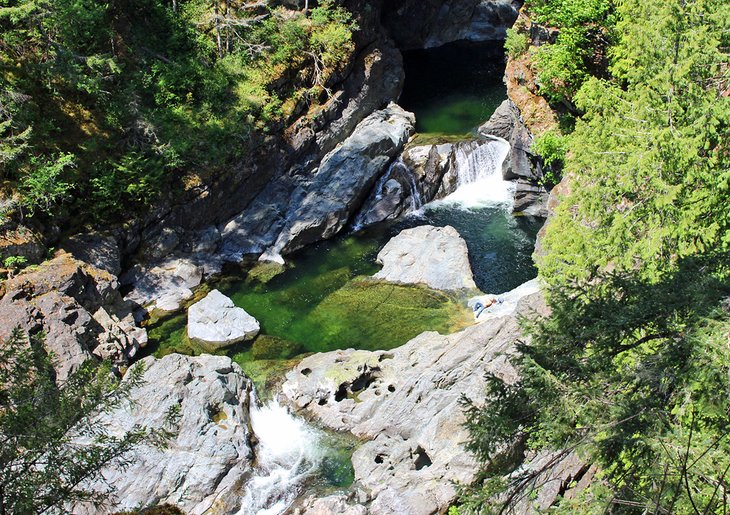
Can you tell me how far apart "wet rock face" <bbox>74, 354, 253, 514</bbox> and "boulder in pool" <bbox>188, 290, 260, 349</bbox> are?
103 inches

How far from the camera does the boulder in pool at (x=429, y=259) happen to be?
2452cm

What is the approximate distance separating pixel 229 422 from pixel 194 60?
733 inches

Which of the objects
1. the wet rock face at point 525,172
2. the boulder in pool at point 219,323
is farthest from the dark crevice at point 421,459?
the wet rock face at point 525,172

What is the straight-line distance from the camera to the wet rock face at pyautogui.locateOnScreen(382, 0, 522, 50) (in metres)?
50.0

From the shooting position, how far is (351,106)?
112 feet

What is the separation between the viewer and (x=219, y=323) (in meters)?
22.7

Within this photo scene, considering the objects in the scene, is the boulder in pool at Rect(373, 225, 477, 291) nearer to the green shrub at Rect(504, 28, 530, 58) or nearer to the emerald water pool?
the emerald water pool

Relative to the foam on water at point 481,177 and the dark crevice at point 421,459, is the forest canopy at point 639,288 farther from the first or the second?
the foam on water at point 481,177

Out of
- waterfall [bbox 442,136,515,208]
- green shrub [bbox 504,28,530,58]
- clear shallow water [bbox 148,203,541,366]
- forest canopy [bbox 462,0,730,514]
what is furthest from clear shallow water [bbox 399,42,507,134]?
forest canopy [bbox 462,0,730,514]

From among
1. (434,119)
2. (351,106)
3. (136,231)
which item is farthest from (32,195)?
(434,119)

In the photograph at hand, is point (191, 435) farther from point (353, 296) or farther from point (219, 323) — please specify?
point (353, 296)

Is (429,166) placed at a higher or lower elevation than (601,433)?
lower

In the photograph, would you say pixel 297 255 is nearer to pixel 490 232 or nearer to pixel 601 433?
pixel 490 232

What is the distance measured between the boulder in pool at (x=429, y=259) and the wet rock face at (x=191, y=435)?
8.23 meters
